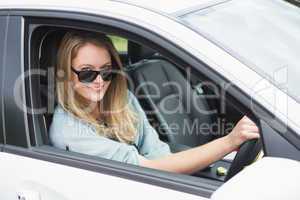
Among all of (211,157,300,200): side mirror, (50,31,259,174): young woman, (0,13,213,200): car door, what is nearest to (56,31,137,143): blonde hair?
(50,31,259,174): young woman

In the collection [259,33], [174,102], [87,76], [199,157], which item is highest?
[259,33]

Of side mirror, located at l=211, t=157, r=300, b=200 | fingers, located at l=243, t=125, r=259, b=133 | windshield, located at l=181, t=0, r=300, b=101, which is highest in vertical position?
windshield, located at l=181, t=0, r=300, b=101

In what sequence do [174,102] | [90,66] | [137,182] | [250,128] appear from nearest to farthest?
1. [137,182]
2. [250,128]
3. [90,66]
4. [174,102]

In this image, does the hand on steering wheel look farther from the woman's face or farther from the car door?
the woman's face

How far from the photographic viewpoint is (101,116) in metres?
2.49

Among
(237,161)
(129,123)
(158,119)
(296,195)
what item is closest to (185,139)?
(158,119)

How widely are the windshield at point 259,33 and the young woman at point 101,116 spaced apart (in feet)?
0.74

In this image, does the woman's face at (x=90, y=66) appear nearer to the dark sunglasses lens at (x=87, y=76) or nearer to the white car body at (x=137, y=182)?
the dark sunglasses lens at (x=87, y=76)

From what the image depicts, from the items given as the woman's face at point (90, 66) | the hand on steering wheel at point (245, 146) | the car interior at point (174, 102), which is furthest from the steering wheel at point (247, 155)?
the woman's face at point (90, 66)

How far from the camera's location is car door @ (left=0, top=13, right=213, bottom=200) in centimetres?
190

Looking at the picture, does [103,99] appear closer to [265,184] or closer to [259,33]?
[259,33]

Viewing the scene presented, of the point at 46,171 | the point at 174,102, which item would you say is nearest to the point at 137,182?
the point at 46,171

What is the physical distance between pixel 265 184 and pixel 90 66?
37.8 inches

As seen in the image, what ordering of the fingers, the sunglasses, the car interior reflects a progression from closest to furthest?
the fingers < the sunglasses < the car interior
